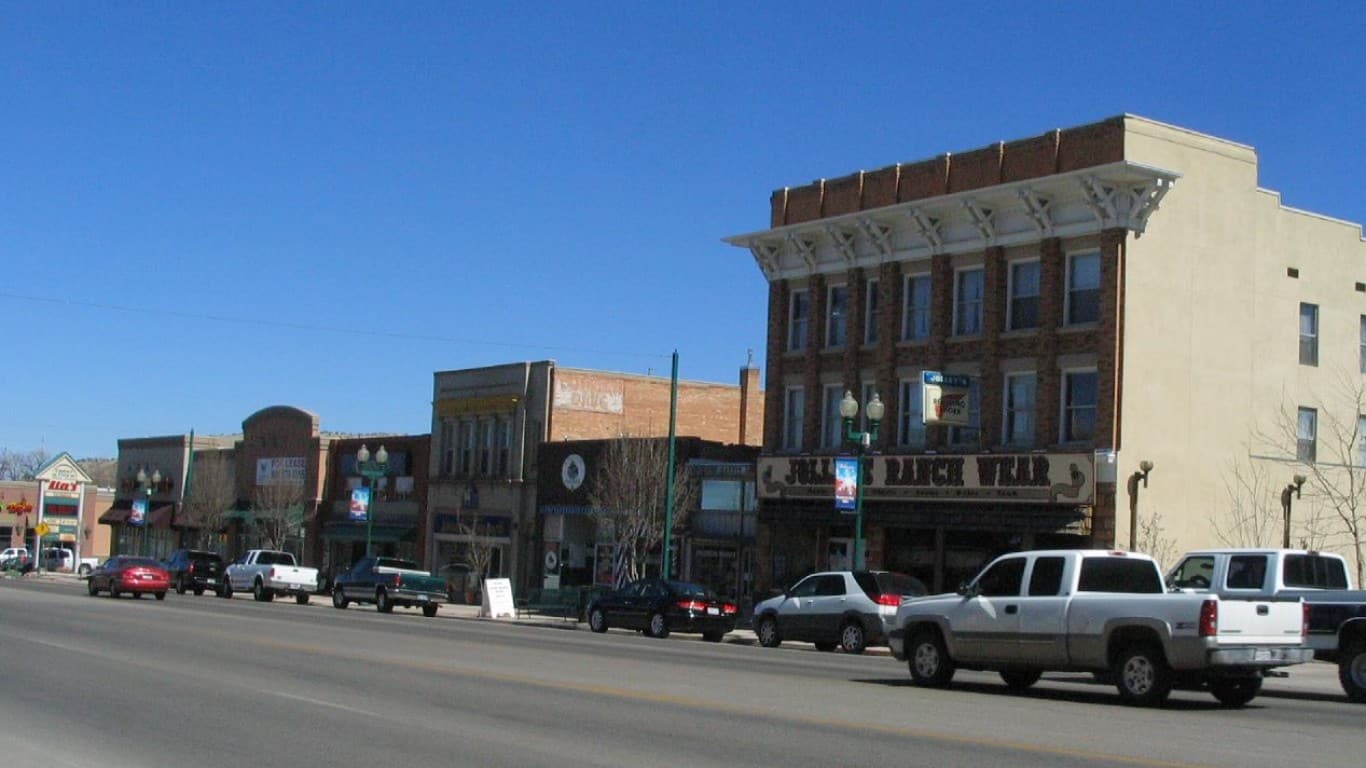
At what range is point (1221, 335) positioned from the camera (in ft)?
132

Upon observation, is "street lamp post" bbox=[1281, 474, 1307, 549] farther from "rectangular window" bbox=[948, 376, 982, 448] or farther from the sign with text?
the sign with text

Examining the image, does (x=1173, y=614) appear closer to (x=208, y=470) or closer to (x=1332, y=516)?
(x=1332, y=516)

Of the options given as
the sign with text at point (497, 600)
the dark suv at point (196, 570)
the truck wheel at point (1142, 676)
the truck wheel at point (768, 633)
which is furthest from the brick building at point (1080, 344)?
the dark suv at point (196, 570)

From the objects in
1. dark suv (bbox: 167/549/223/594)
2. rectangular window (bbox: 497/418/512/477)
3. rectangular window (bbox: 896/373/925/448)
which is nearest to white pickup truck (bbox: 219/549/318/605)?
dark suv (bbox: 167/549/223/594)

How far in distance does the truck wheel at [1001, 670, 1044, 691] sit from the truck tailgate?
3566 millimetres

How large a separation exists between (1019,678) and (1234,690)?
312 centimetres

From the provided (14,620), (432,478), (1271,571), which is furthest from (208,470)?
(1271,571)

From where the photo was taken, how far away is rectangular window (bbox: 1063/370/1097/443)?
38344mm

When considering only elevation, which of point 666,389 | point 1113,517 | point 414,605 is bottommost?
point 414,605

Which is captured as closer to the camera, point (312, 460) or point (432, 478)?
point (432, 478)

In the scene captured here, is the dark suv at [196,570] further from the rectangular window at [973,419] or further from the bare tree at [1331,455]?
the bare tree at [1331,455]

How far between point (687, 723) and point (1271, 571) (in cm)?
1231

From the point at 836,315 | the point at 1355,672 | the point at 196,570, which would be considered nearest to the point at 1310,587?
the point at 1355,672

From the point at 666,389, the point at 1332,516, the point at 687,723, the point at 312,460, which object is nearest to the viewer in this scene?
the point at 687,723
